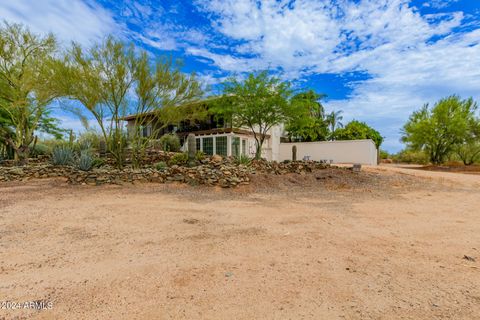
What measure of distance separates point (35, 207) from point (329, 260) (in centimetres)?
675

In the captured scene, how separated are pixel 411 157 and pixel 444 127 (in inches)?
316

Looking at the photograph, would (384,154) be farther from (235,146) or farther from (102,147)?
(102,147)

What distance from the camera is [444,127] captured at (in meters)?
19.4

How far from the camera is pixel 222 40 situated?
1320 centimetres

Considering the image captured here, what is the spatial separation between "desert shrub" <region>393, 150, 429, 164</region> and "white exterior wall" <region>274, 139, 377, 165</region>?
6.57 metres

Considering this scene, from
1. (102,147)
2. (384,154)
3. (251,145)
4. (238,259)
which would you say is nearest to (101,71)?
(102,147)

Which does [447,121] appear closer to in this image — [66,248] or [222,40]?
[222,40]

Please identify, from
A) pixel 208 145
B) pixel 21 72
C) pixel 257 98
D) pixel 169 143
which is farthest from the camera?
pixel 208 145

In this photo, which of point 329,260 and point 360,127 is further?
point 360,127

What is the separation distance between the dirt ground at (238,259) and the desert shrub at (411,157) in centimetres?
2139

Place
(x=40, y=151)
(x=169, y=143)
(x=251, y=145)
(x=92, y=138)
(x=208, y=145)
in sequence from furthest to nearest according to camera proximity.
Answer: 1. (x=251, y=145)
2. (x=208, y=145)
3. (x=169, y=143)
4. (x=92, y=138)
5. (x=40, y=151)

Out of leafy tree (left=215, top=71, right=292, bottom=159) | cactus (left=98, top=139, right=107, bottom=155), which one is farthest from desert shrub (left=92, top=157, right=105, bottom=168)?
leafy tree (left=215, top=71, right=292, bottom=159)

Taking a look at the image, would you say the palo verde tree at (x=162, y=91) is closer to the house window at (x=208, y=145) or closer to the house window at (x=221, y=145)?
the house window at (x=221, y=145)

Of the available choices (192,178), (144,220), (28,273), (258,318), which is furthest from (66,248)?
(192,178)
